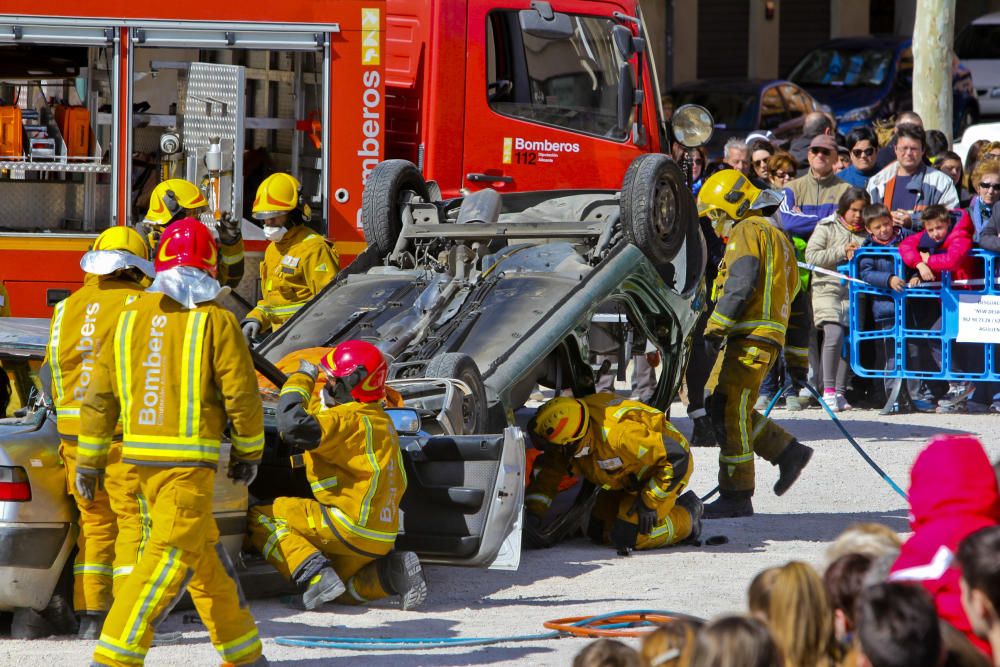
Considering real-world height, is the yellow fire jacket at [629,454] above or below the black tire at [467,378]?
below

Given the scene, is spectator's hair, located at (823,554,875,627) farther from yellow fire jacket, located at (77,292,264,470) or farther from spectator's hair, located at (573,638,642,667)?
yellow fire jacket, located at (77,292,264,470)

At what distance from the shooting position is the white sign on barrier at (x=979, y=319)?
11625 mm

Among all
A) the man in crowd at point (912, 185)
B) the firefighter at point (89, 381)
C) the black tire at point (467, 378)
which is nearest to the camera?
the firefighter at point (89, 381)

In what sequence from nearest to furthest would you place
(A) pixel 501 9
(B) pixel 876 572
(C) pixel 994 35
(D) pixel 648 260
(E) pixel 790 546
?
(B) pixel 876 572
(E) pixel 790 546
(D) pixel 648 260
(A) pixel 501 9
(C) pixel 994 35

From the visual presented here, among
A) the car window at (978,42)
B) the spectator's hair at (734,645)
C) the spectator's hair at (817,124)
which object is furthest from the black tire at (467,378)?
the car window at (978,42)

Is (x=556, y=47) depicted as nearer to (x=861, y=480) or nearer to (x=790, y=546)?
(x=861, y=480)

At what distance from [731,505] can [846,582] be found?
480 centimetres

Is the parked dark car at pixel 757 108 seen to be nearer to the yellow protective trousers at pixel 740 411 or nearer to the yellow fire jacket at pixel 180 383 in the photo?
the yellow protective trousers at pixel 740 411

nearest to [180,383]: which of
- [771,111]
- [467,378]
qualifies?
[467,378]

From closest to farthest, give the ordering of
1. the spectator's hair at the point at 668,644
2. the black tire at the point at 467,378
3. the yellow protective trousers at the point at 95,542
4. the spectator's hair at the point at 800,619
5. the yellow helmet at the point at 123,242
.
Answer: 1. the spectator's hair at the point at 668,644
2. the spectator's hair at the point at 800,619
3. the yellow protective trousers at the point at 95,542
4. the yellow helmet at the point at 123,242
5. the black tire at the point at 467,378

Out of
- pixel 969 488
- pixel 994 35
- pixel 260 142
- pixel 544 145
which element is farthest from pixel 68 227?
pixel 994 35

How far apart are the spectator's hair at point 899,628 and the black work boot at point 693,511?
4.64 metres

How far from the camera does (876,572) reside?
362 cm

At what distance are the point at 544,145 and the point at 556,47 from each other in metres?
0.71
